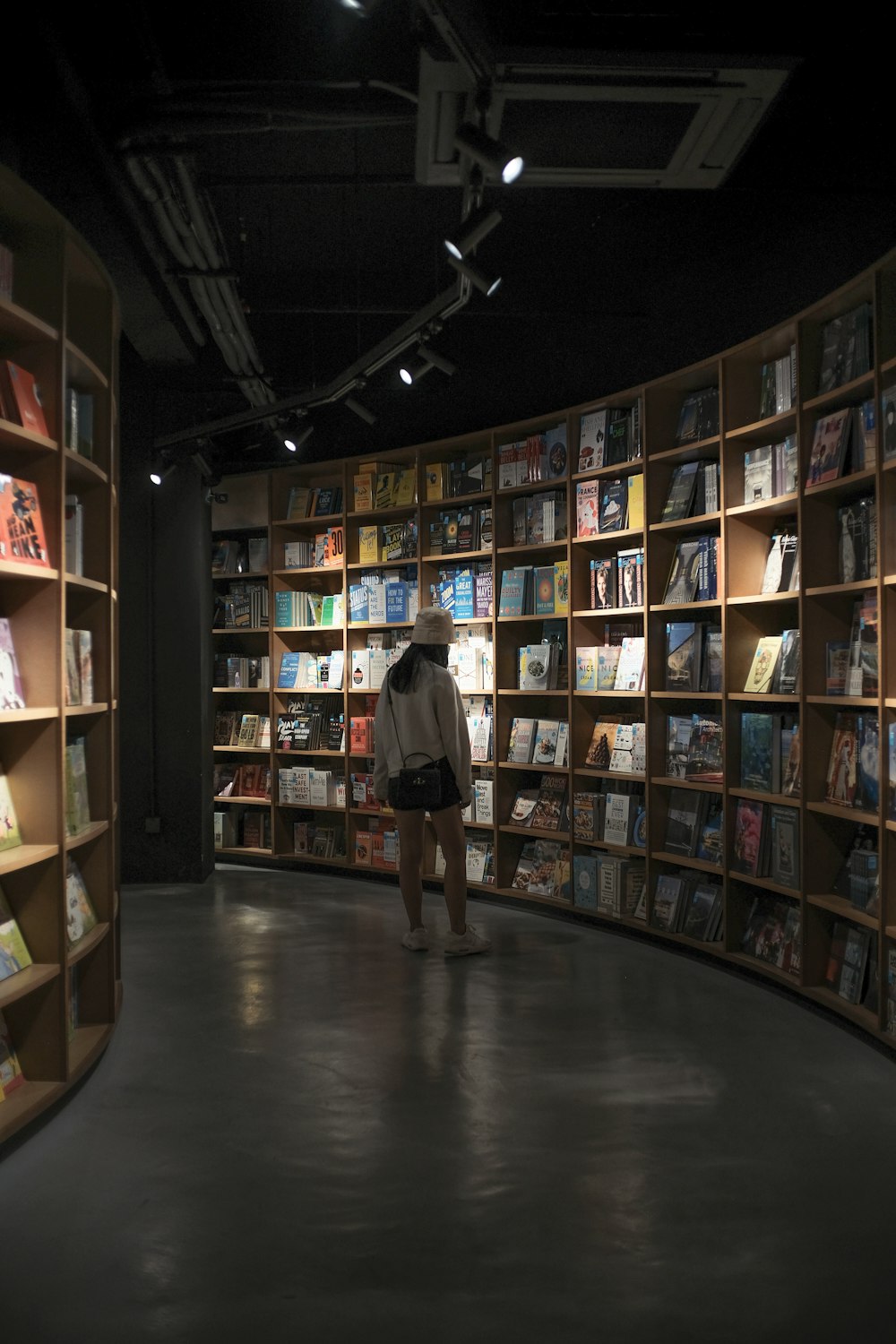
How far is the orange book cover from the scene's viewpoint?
319 cm

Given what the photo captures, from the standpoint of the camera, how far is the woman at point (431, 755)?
5.41 m

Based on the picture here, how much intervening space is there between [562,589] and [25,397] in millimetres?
3451

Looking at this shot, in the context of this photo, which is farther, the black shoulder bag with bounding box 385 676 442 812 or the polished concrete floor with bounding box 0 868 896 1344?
the black shoulder bag with bounding box 385 676 442 812

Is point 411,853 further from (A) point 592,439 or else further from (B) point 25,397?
(B) point 25,397

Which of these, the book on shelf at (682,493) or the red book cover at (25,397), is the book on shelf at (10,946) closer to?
the red book cover at (25,397)

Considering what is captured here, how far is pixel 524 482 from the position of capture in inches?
251

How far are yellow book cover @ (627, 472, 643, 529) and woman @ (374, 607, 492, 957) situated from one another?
1127 mm

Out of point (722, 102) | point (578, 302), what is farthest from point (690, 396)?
point (722, 102)

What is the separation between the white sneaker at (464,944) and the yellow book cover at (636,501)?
88.9 inches

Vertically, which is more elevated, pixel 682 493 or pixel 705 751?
pixel 682 493

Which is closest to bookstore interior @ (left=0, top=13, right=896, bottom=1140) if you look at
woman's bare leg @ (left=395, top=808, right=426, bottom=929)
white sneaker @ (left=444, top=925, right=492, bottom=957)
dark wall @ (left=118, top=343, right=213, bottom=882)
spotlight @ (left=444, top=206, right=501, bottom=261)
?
dark wall @ (left=118, top=343, right=213, bottom=882)

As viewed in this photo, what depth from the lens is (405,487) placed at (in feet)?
23.6

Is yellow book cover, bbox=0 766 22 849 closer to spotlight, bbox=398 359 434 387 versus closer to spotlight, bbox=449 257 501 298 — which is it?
spotlight, bbox=449 257 501 298

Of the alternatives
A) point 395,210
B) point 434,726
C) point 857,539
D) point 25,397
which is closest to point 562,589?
point 434,726
